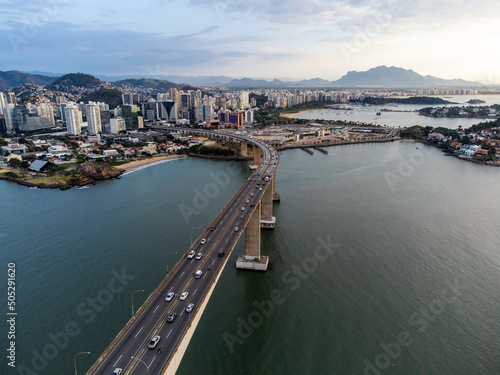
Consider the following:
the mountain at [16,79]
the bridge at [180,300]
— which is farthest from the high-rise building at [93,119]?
the mountain at [16,79]

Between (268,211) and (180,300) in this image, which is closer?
(180,300)

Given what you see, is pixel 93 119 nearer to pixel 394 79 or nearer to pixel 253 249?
pixel 253 249

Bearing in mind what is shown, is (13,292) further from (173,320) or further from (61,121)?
(61,121)

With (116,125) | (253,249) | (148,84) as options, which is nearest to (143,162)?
(116,125)

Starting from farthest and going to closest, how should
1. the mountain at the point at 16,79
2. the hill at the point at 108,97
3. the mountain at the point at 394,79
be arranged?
the mountain at the point at 394,79 → the mountain at the point at 16,79 → the hill at the point at 108,97

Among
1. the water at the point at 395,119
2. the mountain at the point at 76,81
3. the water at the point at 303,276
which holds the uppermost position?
the mountain at the point at 76,81

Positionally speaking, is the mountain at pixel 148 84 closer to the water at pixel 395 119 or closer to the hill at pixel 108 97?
the hill at pixel 108 97

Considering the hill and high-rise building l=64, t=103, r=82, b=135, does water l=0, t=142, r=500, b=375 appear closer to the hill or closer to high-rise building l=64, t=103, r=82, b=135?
high-rise building l=64, t=103, r=82, b=135
